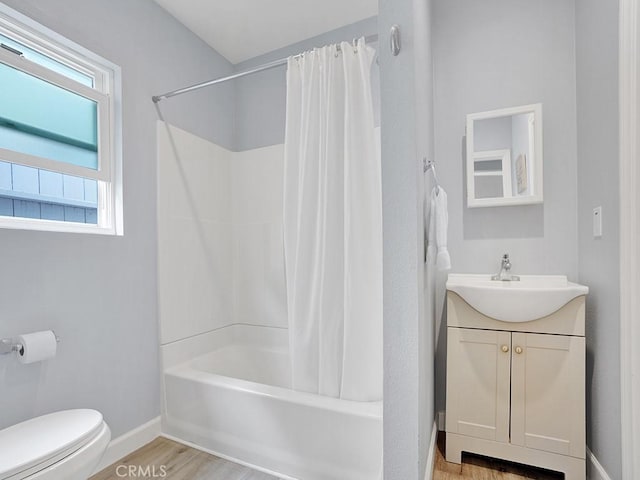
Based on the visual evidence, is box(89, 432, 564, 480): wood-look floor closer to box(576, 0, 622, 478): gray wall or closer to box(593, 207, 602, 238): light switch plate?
box(576, 0, 622, 478): gray wall

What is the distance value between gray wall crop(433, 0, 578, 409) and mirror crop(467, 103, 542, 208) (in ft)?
0.26

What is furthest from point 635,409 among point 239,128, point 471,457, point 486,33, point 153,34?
point 153,34

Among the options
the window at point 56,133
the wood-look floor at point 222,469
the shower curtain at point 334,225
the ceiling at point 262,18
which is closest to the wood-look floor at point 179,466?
the wood-look floor at point 222,469

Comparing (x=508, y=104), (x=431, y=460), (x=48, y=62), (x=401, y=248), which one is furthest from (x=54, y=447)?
(x=508, y=104)

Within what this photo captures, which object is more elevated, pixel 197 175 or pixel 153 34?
pixel 153 34

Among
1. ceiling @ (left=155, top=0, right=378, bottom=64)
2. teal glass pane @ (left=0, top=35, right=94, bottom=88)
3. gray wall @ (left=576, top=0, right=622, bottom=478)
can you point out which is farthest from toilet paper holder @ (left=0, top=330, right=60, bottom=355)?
gray wall @ (left=576, top=0, right=622, bottom=478)

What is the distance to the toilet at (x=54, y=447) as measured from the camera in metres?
1.06

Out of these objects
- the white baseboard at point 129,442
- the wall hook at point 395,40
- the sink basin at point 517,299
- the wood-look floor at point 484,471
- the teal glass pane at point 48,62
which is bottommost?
the wood-look floor at point 484,471

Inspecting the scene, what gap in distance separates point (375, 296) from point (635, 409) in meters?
1.04

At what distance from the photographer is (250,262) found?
264 centimetres

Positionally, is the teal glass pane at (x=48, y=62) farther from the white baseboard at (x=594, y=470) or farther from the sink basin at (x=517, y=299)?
the white baseboard at (x=594, y=470)

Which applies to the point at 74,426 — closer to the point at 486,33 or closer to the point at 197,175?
the point at 197,175

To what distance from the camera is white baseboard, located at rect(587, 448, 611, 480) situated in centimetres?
145

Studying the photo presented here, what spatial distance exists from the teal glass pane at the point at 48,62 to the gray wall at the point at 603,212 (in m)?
2.52
